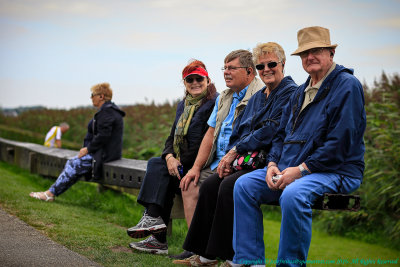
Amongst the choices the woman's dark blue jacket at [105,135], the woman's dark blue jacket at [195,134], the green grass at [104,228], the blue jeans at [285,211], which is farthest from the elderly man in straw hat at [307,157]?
the woman's dark blue jacket at [105,135]

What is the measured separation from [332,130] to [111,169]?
14.7 feet

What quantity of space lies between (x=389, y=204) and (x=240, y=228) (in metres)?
4.78

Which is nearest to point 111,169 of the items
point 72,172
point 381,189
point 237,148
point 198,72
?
point 72,172

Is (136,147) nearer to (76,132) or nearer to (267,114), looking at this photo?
(76,132)

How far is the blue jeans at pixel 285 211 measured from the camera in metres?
3.73

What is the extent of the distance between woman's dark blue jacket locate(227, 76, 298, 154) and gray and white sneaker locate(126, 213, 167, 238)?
46.1 inches

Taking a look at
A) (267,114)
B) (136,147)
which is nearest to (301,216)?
(267,114)

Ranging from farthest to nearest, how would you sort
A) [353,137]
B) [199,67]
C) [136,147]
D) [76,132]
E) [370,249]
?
[76,132] → [136,147] → [370,249] → [199,67] → [353,137]

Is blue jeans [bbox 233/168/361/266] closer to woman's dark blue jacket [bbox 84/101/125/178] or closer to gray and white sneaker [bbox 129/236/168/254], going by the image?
gray and white sneaker [bbox 129/236/168/254]

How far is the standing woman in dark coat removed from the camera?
7.98 metres

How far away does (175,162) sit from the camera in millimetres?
5703

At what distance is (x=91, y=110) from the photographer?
16859 millimetres

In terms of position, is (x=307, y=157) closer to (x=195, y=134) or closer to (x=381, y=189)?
(x=195, y=134)

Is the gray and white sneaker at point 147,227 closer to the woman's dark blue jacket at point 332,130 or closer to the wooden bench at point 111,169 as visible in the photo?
the wooden bench at point 111,169
